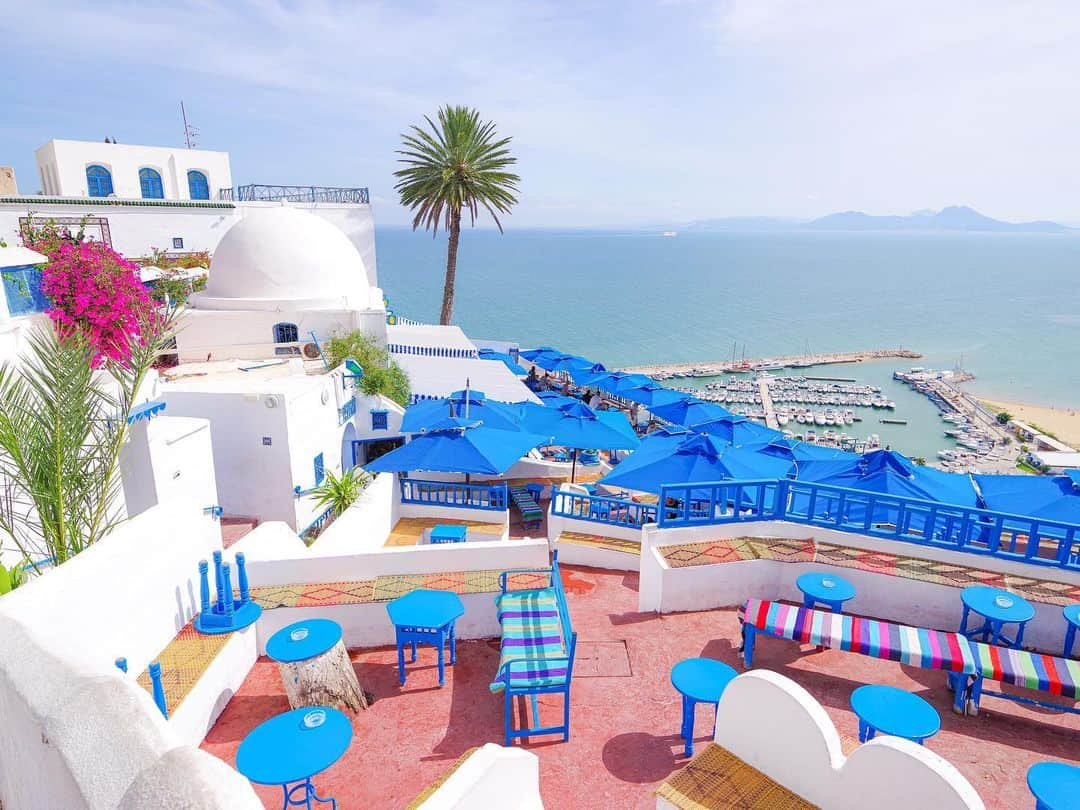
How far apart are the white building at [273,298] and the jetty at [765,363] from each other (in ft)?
189

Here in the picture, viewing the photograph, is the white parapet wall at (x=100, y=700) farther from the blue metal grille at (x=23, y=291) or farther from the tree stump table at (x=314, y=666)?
the blue metal grille at (x=23, y=291)

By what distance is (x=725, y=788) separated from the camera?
504 cm

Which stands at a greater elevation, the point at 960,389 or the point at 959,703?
the point at 959,703

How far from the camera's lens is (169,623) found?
743 centimetres

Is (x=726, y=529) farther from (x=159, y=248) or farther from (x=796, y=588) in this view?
(x=159, y=248)

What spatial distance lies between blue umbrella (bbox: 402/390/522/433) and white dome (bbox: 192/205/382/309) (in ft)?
24.9

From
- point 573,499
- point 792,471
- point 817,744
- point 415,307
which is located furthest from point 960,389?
point 415,307

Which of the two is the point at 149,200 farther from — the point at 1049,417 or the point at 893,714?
the point at 1049,417

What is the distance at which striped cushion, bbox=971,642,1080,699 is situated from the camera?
21.6 feet

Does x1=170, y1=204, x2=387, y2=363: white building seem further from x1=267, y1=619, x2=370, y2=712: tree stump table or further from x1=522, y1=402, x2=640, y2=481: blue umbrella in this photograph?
x1=267, y1=619, x2=370, y2=712: tree stump table

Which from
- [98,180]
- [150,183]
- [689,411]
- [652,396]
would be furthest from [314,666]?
[150,183]

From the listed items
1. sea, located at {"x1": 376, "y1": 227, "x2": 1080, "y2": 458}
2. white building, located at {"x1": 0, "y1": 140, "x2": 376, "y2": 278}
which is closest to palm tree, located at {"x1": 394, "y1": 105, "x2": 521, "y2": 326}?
white building, located at {"x1": 0, "y1": 140, "x2": 376, "y2": 278}

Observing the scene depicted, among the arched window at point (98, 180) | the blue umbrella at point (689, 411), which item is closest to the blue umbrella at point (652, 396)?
the blue umbrella at point (689, 411)

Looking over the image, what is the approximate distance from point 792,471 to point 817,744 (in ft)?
35.4
